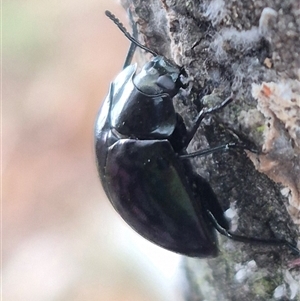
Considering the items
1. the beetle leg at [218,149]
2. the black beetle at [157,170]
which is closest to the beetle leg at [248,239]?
the black beetle at [157,170]

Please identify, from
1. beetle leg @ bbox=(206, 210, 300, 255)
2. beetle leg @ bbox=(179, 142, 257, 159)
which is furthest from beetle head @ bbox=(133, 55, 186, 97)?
beetle leg @ bbox=(206, 210, 300, 255)

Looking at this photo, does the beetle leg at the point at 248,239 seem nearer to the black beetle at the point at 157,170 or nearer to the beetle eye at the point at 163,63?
the black beetle at the point at 157,170

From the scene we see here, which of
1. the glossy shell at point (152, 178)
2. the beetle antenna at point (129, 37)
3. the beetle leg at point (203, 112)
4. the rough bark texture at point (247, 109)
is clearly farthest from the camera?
the beetle antenna at point (129, 37)

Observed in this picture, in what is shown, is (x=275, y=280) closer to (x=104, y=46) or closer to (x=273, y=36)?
(x=273, y=36)

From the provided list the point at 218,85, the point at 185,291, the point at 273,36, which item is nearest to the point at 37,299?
the point at 185,291

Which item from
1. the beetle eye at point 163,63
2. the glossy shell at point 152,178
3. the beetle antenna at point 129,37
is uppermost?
the beetle antenna at point 129,37

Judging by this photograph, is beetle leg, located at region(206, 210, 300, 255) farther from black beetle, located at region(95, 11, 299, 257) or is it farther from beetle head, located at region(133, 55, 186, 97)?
beetle head, located at region(133, 55, 186, 97)
